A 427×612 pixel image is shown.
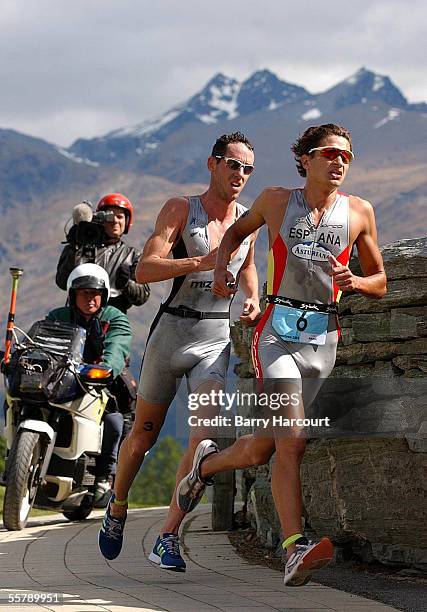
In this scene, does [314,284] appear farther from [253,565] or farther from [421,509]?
[253,565]

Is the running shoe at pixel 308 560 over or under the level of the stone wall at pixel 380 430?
under

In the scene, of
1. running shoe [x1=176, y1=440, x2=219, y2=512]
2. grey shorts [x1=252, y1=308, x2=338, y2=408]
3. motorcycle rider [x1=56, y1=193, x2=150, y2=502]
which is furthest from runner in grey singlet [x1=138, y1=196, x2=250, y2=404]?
motorcycle rider [x1=56, y1=193, x2=150, y2=502]

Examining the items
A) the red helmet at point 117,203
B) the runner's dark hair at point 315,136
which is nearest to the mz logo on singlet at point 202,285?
the runner's dark hair at point 315,136

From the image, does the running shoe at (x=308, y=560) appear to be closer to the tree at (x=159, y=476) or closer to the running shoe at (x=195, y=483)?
the running shoe at (x=195, y=483)

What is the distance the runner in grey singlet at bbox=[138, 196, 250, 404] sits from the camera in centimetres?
630

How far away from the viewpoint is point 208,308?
636 centimetres

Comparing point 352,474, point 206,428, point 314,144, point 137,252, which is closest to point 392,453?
point 352,474

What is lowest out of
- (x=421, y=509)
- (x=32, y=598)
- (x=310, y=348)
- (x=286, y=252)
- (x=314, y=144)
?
(x=32, y=598)

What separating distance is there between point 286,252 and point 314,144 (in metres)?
0.54

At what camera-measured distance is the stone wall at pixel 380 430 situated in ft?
20.7

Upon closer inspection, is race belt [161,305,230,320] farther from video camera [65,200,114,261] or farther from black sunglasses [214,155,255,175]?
video camera [65,200,114,261]

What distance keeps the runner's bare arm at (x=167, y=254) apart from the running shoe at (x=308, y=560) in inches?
62.5

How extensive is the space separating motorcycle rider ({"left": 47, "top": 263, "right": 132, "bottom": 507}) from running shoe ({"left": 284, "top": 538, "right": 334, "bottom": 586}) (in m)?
4.17

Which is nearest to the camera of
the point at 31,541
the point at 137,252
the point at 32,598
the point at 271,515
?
the point at 32,598
